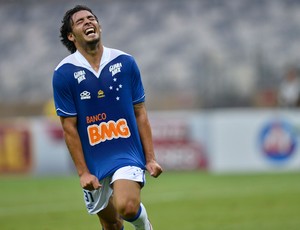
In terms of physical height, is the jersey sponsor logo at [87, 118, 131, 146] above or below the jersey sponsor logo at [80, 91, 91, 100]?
below

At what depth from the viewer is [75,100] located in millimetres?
7613

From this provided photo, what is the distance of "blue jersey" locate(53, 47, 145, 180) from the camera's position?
297 inches

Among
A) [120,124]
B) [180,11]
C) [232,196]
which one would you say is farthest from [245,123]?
[120,124]

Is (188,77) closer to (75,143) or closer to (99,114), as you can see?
(99,114)

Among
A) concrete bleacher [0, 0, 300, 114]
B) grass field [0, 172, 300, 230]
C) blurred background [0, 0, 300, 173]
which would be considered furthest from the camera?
concrete bleacher [0, 0, 300, 114]

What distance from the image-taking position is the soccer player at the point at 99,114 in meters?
7.52

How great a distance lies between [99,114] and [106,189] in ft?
2.36

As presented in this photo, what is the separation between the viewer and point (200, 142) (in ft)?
72.8

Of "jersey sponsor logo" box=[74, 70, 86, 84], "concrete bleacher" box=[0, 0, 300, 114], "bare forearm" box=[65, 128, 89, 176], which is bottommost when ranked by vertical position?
"concrete bleacher" box=[0, 0, 300, 114]

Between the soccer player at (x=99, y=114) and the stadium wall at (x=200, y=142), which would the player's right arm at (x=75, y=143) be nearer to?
the soccer player at (x=99, y=114)

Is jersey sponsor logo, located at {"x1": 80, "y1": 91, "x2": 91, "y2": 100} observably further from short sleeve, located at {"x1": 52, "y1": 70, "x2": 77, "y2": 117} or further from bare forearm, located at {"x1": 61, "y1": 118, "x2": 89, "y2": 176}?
bare forearm, located at {"x1": 61, "y1": 118, "x2": 89, "y2": 176}

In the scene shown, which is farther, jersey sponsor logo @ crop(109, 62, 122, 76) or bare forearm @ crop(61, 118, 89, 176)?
jersey sponsor logo @ crop(109, 62, 122, 76)

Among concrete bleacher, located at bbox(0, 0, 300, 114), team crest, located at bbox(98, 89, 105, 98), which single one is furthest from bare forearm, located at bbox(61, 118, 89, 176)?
concrete bleacher, located at bbox(0, 0, 300, 114)

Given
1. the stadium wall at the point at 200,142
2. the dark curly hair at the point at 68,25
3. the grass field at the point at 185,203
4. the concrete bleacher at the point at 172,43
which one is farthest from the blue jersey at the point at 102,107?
the concrete bleacher at the point at 172,43
